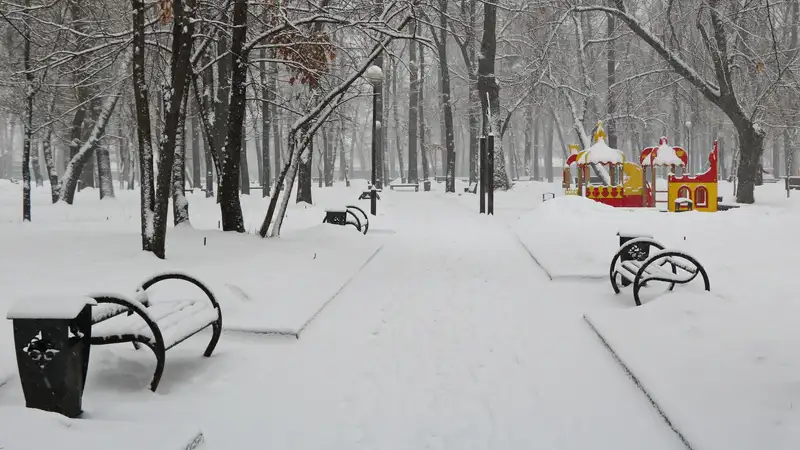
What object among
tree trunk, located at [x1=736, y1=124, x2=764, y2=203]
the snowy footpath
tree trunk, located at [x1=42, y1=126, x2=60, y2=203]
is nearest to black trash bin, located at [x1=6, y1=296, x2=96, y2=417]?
the snowy footpath

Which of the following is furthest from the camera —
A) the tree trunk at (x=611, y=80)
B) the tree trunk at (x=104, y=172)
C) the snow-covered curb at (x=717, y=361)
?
the tree trunk at (x=611, y=80)

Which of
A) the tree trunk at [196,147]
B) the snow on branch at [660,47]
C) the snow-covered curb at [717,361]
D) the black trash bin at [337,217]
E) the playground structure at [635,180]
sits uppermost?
the snow on branch at [660,47]

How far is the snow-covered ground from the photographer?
451 cm

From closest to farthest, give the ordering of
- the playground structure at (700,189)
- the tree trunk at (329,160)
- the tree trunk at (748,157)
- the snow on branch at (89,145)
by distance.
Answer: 1. the snow on branch at (89,145)
2. the tree trunk at (748,157)
3. the playground structure at (700,189)
4. the tree trunk at (329,160)

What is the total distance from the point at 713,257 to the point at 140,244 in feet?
33.8

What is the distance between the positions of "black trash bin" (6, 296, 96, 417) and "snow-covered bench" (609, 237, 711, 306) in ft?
A: 19.0

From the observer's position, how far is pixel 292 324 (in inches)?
288

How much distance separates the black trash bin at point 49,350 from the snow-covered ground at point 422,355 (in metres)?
0.28

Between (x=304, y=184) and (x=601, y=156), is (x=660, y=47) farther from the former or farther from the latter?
(x=304, y=184)

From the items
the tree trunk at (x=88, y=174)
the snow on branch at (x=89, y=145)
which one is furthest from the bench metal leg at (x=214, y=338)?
the tree trunk at (x=88, y=174)

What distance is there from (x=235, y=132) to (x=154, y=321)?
9.05 m

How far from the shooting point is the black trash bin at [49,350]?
414 centimetres

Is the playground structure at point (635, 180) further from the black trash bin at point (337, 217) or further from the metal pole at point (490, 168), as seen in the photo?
the black trash bin at point (337, 217)

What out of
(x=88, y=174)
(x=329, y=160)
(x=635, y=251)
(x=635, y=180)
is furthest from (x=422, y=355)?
(x=329, y=160)
